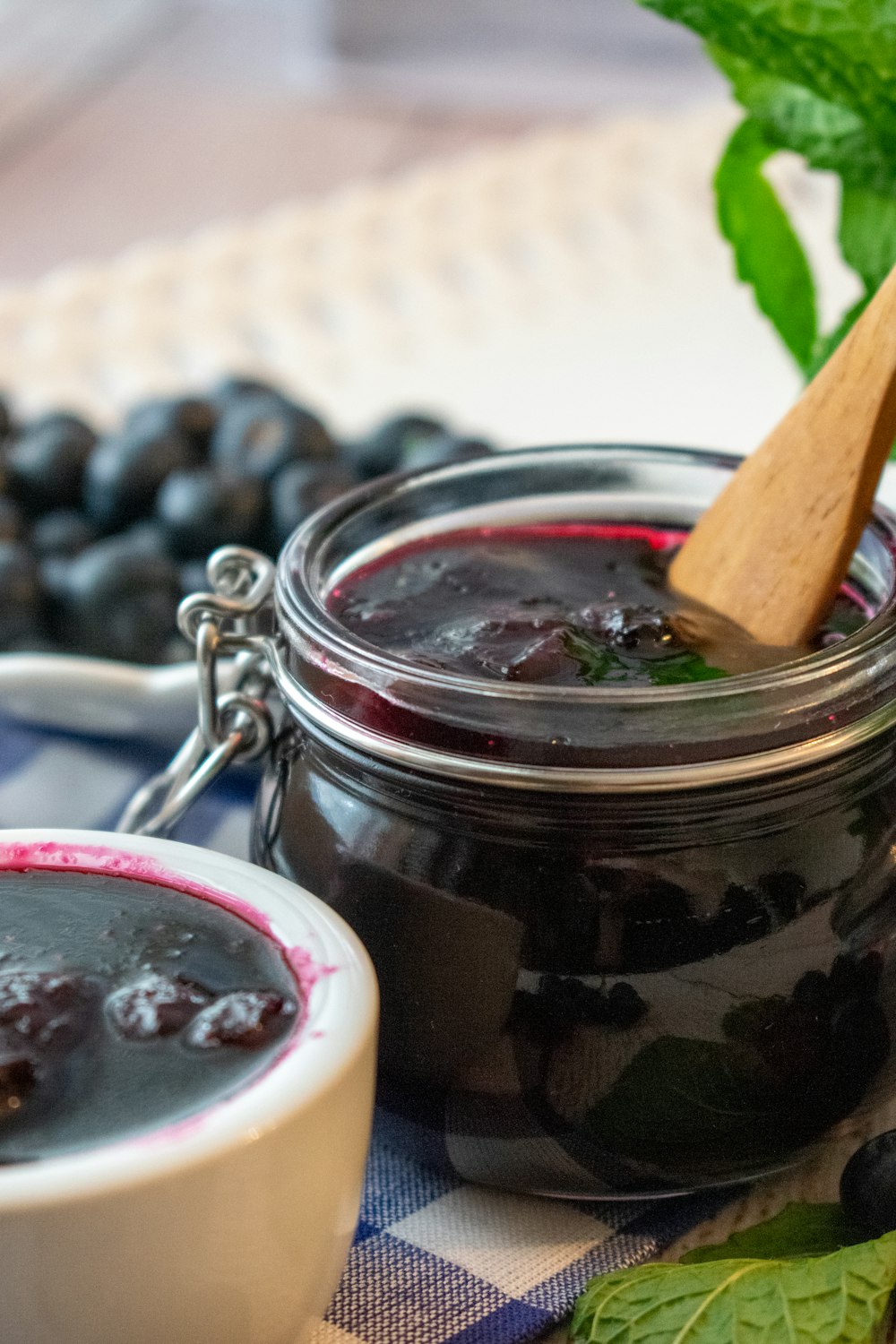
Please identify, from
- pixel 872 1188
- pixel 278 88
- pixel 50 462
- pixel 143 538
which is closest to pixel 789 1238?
pixel 872 1188

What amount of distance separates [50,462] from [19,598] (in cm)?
19

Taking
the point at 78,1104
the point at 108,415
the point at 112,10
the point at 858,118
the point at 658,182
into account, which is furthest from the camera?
the point at 112,10

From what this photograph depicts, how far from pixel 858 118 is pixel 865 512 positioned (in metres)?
0.25

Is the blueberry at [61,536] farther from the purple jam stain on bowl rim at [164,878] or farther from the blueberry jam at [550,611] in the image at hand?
the purple jam stain on bowl rim at [164,878]

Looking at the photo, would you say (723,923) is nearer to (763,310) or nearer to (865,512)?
(865,512)

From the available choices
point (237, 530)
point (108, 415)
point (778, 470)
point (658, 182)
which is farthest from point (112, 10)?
point (778, 470)

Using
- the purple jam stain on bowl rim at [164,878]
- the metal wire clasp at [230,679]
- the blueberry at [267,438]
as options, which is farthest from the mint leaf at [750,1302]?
the blueberry at [267,438]

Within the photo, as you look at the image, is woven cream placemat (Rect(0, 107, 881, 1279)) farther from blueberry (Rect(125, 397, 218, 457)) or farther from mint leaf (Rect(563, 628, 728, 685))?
mint leaf (Rect(563, 628, 728, 685))

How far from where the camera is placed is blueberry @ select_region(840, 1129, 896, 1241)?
60cm

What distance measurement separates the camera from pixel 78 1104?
0.49 meters

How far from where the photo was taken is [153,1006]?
521 millimetres

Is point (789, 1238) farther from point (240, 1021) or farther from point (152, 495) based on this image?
point (152, 495)

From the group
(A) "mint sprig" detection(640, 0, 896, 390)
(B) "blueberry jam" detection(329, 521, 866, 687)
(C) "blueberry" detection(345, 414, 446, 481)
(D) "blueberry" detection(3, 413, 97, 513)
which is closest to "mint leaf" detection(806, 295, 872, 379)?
(A) "mint sprig" detection(640, 0, 896, 390)

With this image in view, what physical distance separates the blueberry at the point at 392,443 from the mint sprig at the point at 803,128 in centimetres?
36
